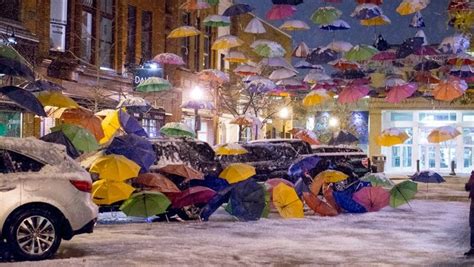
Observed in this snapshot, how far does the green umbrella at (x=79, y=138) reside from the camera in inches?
522

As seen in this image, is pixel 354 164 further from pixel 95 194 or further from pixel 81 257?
pixel 81 257

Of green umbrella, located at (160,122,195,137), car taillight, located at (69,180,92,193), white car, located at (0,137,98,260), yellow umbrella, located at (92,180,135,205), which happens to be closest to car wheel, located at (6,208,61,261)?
white car, located at (0,137,98,260)

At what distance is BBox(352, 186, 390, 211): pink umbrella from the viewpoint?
1692cm

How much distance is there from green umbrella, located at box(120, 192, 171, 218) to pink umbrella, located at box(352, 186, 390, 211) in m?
5.79

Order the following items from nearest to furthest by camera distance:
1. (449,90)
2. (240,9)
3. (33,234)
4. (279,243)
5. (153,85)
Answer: (33,234), (279,243), (449,90), (240,9), (153,85)

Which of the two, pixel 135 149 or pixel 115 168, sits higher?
pixel 135 149

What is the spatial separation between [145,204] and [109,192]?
74 centimetres

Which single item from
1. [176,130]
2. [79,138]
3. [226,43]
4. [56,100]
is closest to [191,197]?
[79,138]

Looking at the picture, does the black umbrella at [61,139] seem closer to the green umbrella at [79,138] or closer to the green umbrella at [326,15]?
the green umbrella at [79,138]

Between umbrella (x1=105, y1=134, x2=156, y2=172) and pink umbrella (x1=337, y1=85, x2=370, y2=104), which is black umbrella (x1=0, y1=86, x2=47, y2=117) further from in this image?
pink umbrella (x1=337, y1=85, x2=370, y2=104)

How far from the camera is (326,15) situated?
2044cm

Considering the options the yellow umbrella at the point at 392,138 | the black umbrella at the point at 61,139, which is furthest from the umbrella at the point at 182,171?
the yellow umbrella at the point at 392,138

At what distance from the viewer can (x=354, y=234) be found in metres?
13.2

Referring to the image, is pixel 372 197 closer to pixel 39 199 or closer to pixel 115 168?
pixel 115 168
